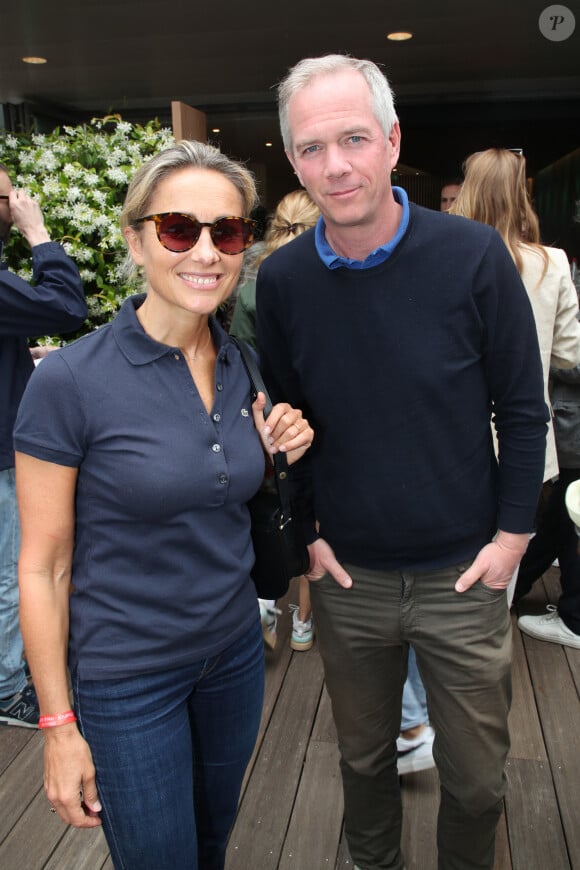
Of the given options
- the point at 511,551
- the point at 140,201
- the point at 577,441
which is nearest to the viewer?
the point at 140,201

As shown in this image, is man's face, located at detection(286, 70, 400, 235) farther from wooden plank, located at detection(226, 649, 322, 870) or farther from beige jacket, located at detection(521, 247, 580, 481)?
wooden plank, located at detection(226, 649, 322, 870)

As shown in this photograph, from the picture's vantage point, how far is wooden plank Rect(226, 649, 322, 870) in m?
2.20

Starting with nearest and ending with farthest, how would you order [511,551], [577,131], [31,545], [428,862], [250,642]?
[31,545] < [250,642] < [511,551] < [428,862] < [577,131]

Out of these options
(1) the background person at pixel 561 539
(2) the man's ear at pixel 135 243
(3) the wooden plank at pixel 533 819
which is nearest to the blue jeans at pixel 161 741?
(2) the man's ear at pixel 135 243

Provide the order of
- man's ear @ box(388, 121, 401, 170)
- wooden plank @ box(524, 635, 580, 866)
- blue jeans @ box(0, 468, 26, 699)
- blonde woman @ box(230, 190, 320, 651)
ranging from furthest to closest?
blonde woman @ box(230, 190, 320, 651)
blue jeans @ box(0, 468, 26, 699)
wooden plank @ box(524, 635, 580, 866)
man's ear @ box(388, 121, 401, 170)

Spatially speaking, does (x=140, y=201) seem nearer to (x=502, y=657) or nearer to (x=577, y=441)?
(x=502, y=657)

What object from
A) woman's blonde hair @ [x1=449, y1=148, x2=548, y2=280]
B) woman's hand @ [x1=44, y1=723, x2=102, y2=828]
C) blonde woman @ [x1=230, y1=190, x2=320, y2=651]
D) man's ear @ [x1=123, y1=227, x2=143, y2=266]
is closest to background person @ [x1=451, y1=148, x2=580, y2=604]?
woman's blonde hair @ [x1=449, y1=148, x2=548, y2=280]

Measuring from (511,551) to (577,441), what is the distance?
157cm

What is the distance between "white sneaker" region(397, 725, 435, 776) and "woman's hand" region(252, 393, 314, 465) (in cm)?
135

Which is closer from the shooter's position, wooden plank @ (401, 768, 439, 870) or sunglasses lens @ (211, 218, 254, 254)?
sunglasses lens @ (211, 218, 254, 254)

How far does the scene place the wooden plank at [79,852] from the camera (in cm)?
217

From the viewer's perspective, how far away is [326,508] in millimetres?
1768

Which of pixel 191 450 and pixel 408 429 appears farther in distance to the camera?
pixel 408 429

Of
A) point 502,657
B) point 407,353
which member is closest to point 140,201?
point 407,353
